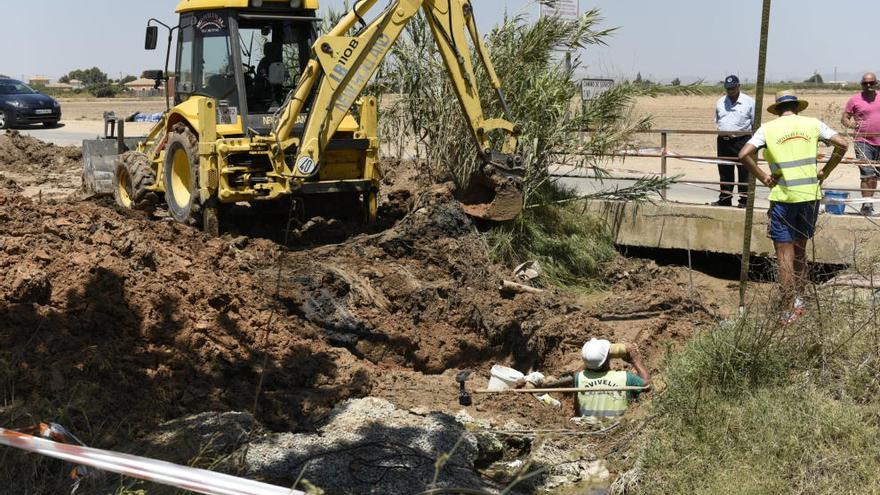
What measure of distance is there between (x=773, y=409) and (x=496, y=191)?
19.4 ft

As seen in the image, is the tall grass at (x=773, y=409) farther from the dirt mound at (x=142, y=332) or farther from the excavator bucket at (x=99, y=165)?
the excavator bucket at (x=99, y=165)

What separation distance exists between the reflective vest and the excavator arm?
3843 mm

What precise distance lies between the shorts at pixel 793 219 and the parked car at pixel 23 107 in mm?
25644

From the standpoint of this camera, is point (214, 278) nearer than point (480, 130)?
Yes

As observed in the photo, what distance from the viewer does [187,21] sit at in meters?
11.4

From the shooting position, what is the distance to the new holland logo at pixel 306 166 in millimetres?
10203

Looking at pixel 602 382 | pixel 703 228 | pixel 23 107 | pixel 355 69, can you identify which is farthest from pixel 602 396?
pixel 23 107

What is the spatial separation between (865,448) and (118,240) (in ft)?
21.2

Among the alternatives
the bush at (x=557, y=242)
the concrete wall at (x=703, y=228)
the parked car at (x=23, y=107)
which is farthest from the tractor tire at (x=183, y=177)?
the parked car at (x=23, y=107)

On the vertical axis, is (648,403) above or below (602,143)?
below

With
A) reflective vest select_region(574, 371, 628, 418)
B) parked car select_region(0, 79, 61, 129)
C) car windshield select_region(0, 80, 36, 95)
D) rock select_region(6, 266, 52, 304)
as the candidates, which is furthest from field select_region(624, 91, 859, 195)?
car windshield select_region(0, 80, 36, 95)

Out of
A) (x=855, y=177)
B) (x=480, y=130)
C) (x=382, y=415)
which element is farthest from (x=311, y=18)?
(x=855, y=177)

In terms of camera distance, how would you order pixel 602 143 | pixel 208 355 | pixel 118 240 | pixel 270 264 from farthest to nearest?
pixel 602 143, pixel 270 264, pixel 118 240, pixel 208 355

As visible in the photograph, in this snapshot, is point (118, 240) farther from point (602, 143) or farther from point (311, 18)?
point (602, 143)
